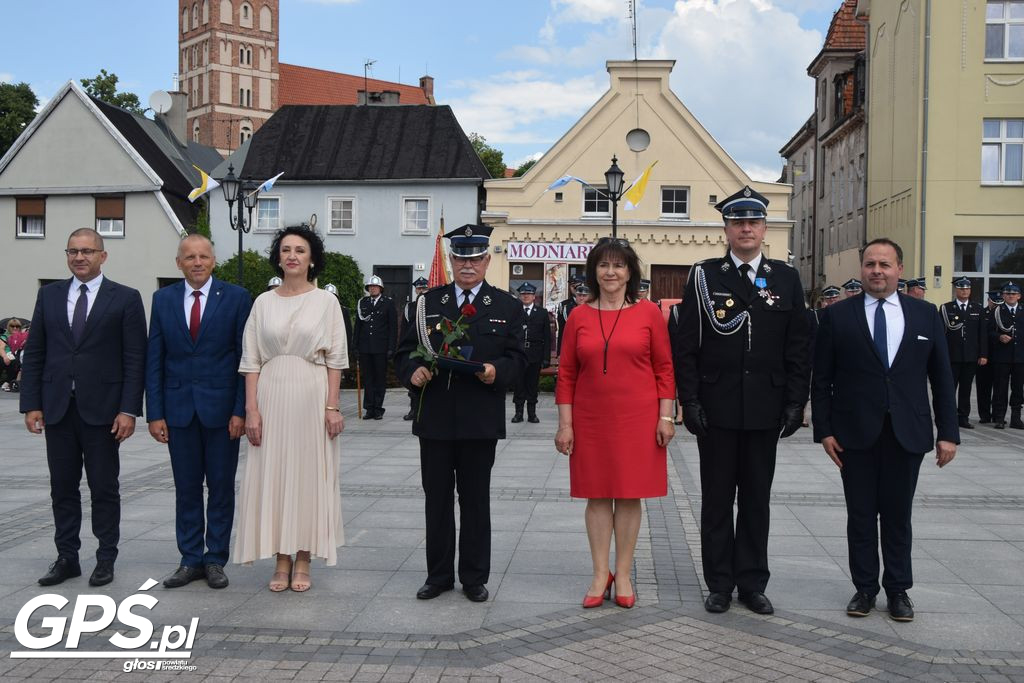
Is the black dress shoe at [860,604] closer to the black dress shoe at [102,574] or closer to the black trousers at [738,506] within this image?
the black trousers at [738,506]

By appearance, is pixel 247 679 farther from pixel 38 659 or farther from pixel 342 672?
pixel 38 659

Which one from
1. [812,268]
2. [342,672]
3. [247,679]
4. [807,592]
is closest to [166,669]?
[247,679]

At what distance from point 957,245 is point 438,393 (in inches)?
999

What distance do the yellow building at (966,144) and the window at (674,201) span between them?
8115mm

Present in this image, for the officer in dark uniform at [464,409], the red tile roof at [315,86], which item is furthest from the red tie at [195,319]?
the red tile roof at [315,86]

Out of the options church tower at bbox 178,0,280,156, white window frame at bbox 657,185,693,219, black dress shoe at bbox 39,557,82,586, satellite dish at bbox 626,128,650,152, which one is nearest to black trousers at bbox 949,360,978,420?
black dress shoe at bbox 39,557,82,586

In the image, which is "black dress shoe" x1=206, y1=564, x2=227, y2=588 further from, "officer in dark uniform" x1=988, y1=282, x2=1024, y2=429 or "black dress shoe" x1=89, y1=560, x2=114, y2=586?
"officer in dark uniform" x1=988, y1=282, x2=1024, y2=429

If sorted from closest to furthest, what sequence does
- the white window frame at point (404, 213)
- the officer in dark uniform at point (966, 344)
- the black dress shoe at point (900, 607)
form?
the black dress shoe at point (900, 607), the officer in dark uniform at point (966, 344), the white window frame at point (404, 213)

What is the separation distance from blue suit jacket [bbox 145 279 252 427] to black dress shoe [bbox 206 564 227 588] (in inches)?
33.4

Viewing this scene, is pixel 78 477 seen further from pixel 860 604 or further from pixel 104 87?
pixel 104 87

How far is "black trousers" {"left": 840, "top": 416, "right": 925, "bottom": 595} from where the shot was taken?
230 inches

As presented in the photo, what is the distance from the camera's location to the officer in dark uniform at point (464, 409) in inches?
239

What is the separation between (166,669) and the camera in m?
4.85

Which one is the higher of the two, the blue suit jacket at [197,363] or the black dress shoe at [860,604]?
the blue suit jacket at [197,363]
